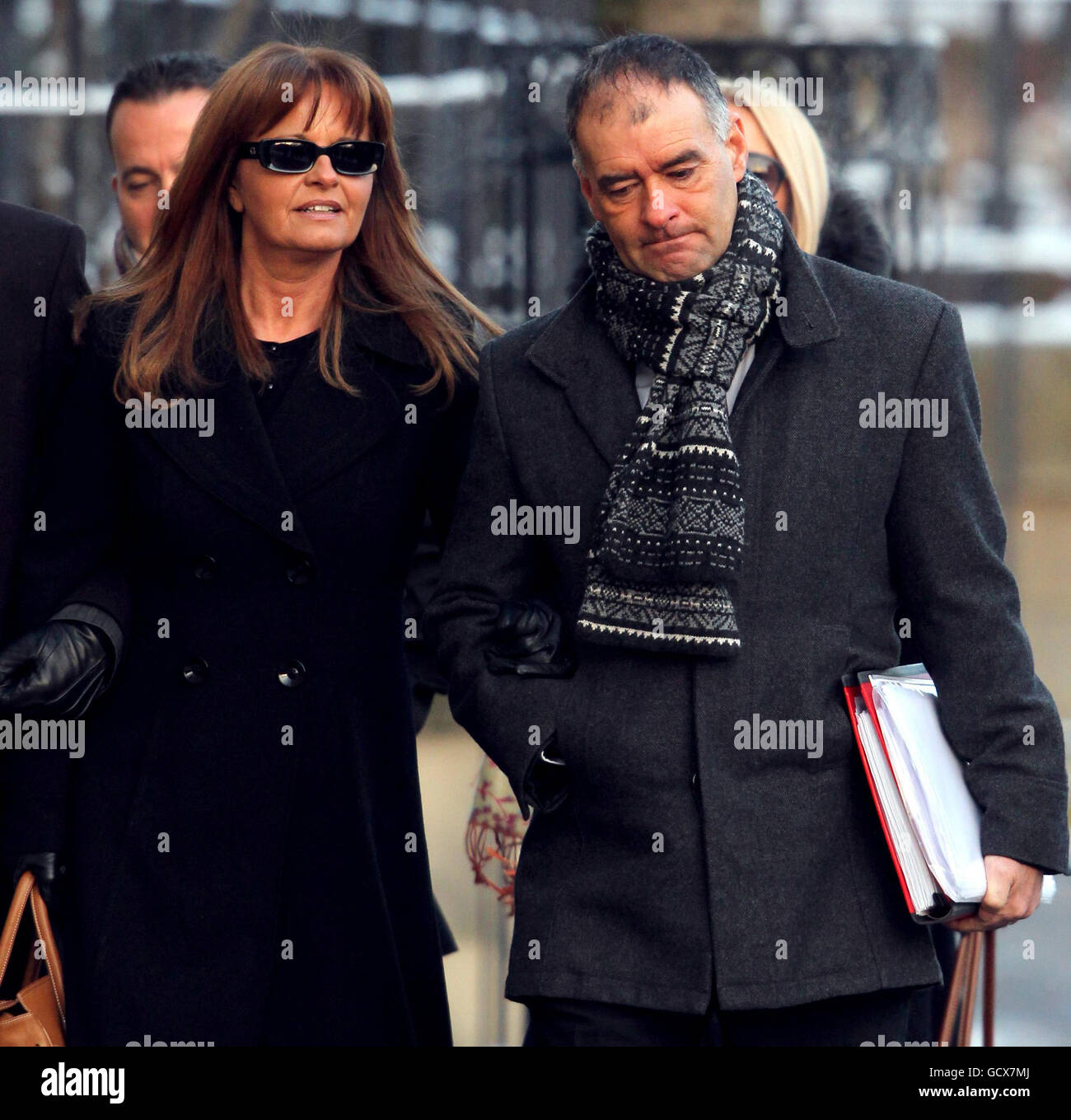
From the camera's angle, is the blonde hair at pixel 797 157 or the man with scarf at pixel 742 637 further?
the blonde hair at pixel 797 157

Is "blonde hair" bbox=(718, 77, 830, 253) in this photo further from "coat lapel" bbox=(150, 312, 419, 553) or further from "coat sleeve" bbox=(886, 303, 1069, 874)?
"coat sleeve" bbox=(886, 303, 1069, 874)

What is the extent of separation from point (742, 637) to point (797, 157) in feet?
4.77

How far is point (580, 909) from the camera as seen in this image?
112 inches

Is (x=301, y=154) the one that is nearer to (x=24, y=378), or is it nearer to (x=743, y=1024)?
(x=24, y=378)

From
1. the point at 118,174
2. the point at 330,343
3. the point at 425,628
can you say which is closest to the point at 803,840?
the point at 425,628

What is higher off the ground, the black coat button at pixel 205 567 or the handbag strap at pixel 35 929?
the black coat button at pixel 205 567

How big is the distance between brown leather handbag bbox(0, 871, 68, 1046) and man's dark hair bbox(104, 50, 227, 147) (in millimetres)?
1868

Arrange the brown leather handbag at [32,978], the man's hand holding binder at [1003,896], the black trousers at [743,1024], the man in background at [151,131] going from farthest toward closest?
the man in background at [151,131], the brown leather handbag at [32,978], the black trousers at [743,1024], the man's hand holding binder at [1003,896]

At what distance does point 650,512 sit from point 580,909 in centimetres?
58

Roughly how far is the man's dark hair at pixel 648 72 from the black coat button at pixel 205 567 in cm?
90

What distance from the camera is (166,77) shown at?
4301 mm

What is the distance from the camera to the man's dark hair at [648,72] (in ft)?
9.20
